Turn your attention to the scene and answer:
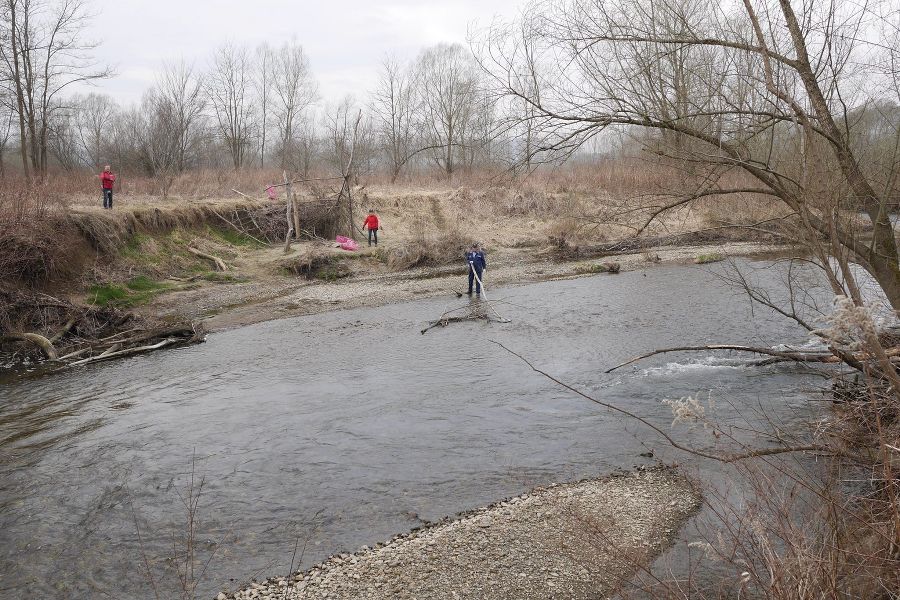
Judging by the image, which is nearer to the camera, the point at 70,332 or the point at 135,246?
the point at 70,332

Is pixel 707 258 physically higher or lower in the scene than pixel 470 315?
higher

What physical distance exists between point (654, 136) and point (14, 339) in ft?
46.9

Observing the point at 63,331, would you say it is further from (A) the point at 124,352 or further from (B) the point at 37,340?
(A) the point at 124,352

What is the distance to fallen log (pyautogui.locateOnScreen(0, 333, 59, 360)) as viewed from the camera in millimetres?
14117

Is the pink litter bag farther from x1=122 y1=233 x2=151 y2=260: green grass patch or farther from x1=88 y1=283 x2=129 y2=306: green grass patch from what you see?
x1=88 y1=283 x2=129 y2=306: green grass patch

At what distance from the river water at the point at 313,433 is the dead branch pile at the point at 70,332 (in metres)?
0.74

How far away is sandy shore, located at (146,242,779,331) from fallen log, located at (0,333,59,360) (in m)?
3.79

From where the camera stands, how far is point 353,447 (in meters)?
9.29

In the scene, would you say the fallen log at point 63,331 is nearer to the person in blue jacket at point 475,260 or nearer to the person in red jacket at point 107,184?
the person in red jacket at point 107,184

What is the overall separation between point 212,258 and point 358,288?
5996 millimetres

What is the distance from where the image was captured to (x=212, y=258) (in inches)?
947

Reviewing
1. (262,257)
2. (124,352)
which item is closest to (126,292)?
(124,352)

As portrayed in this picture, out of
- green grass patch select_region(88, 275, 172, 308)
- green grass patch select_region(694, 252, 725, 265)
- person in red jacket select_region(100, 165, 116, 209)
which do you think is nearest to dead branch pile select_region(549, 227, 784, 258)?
green grass patch select_region(694, 252, 725, 265)

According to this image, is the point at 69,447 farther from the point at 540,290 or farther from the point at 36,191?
the point at 540,290
